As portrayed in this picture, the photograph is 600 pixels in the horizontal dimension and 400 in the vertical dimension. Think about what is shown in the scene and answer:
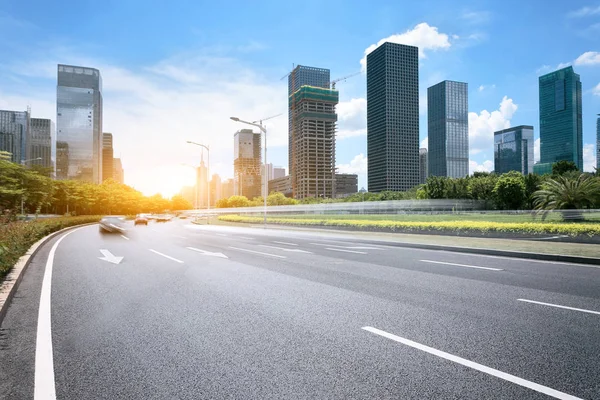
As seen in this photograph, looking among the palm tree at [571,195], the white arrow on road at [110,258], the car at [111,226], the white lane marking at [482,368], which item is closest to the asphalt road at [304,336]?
the white lane marking at [482,368]

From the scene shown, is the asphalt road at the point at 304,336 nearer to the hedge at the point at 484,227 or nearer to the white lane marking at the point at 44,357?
the white lane marking at the point at 44,357

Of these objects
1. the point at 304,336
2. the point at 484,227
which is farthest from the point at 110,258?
the point at 484,227

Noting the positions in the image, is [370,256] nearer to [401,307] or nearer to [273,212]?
[401,307]

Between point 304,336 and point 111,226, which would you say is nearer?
point 304,336

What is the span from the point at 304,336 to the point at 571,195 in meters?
20.7

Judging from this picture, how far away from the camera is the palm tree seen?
765 inches

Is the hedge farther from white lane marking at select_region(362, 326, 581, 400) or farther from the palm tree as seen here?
white lane marking at select_region(362, 326, 581, 400)

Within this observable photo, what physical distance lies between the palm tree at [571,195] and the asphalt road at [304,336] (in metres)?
12.7

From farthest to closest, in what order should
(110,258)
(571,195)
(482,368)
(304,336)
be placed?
(571,195), (110,258), (304,336), (482,368)

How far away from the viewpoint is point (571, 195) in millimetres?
19953

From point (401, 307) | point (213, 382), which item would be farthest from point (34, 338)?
point (401, 307)

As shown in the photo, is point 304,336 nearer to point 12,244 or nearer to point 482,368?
point 482,368

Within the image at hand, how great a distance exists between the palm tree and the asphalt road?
12.7 metres

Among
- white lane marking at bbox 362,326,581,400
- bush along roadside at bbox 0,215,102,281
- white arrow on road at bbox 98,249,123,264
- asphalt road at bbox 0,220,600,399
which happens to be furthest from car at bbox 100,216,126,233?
white lane marking at bbox 362,326,581,400
